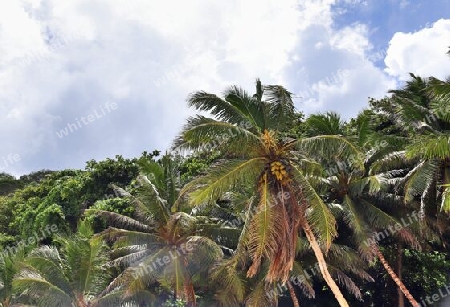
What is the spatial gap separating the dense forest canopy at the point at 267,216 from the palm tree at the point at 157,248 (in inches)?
2.1

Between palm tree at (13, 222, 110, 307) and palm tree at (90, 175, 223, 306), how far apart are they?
2.76 feet

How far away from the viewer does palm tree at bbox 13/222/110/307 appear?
18.5 m

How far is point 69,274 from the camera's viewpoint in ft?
64.8

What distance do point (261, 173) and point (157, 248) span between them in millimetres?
6463

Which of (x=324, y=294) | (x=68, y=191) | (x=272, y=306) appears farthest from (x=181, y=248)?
(x=68, y=191)

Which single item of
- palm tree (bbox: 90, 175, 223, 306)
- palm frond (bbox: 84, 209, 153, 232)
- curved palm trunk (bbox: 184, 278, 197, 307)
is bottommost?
curved palm trunk (bbox: 184, 278, 197, 307)

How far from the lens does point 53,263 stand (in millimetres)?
19188

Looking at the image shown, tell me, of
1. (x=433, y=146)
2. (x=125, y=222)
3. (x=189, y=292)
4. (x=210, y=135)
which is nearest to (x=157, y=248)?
(x=125, y=222)

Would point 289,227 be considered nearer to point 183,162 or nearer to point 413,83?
point 413,83

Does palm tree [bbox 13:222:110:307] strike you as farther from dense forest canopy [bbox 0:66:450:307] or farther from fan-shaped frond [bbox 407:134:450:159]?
fan-shaped frond [bbox 407:134:450:159]

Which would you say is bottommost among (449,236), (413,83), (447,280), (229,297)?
(447,280)

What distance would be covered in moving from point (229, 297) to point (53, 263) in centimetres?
744

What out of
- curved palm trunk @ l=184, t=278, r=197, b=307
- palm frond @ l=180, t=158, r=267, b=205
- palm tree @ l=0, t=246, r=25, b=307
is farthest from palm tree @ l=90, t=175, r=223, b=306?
palm tree @ l=0, t=246, r=25, b=307

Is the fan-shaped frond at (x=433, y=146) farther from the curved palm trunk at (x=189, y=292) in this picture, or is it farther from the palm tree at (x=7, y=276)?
the palm tree at (x=7, y=276)
